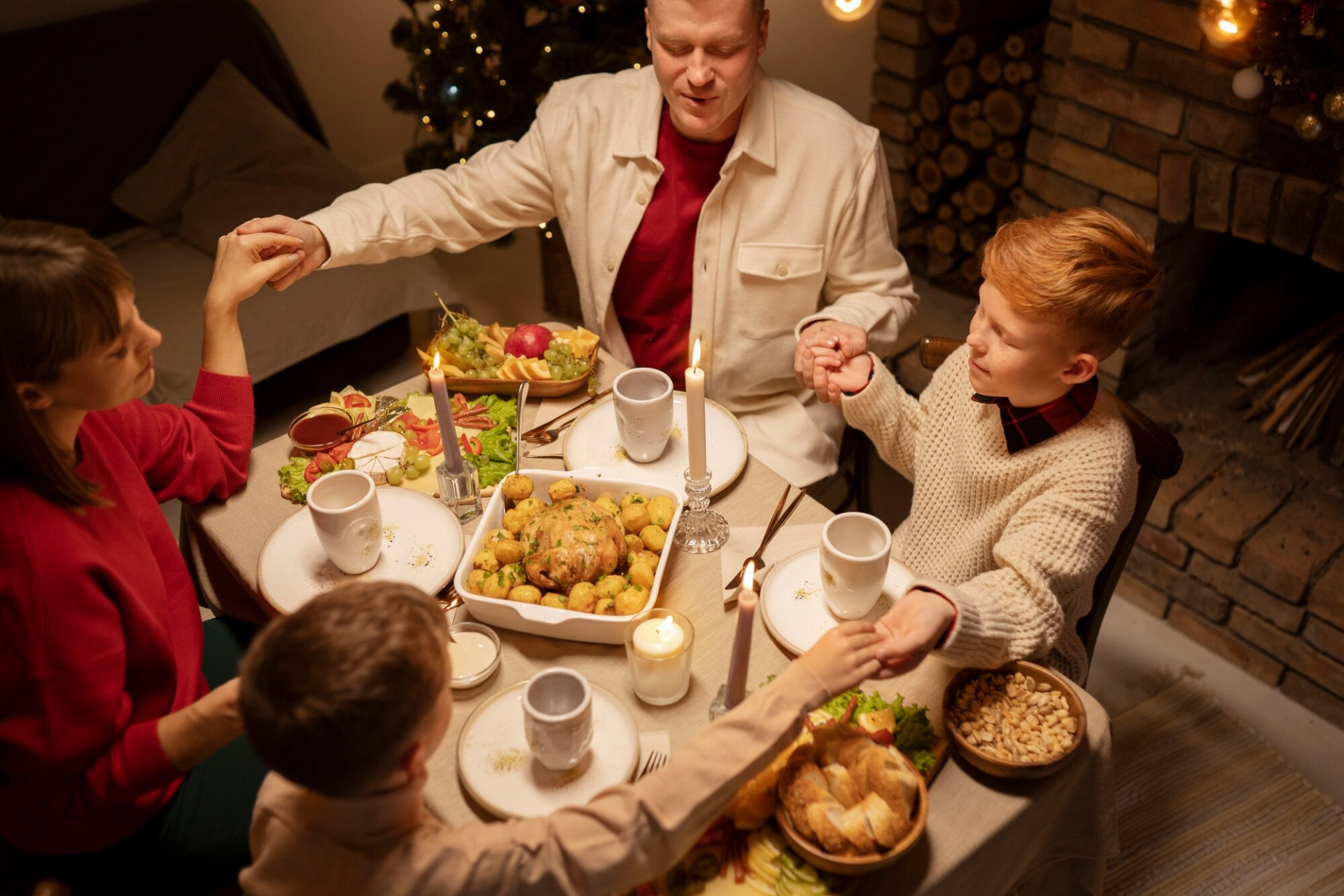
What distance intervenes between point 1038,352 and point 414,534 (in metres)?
0.96

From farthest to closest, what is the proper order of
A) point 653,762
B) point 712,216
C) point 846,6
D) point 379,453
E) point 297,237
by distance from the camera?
point 846,6, point 712,216, point 297,237, point 379,453, point 653,762

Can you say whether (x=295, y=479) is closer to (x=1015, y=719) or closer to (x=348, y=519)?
(x=348, y=519)

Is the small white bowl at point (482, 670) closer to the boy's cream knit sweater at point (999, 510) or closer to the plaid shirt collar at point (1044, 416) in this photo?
the boy's cream knit sweater at point (999, 510)

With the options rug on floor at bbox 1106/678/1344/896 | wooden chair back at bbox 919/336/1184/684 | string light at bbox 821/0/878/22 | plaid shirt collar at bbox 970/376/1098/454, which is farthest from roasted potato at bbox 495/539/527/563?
string light at bbox 821/0/878/22

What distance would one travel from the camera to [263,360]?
3.07 metres

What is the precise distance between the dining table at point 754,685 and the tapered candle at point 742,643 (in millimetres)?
116

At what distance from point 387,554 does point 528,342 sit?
51 centimetres

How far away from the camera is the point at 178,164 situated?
342cm

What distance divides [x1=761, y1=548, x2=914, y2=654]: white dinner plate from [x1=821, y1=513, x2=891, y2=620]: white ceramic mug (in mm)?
22

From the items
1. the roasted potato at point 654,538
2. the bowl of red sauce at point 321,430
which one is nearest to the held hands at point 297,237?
the bowl of red sauce at point 321,430

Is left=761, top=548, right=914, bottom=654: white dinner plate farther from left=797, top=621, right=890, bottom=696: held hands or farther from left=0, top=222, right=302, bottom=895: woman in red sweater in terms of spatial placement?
left=0, top=222, right=302, bottom=895: woman in red sweater

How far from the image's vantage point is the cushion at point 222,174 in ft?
11.1

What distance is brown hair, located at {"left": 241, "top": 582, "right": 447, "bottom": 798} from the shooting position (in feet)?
3.13

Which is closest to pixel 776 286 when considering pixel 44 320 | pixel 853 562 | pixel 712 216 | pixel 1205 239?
Result: pixel 712 216
